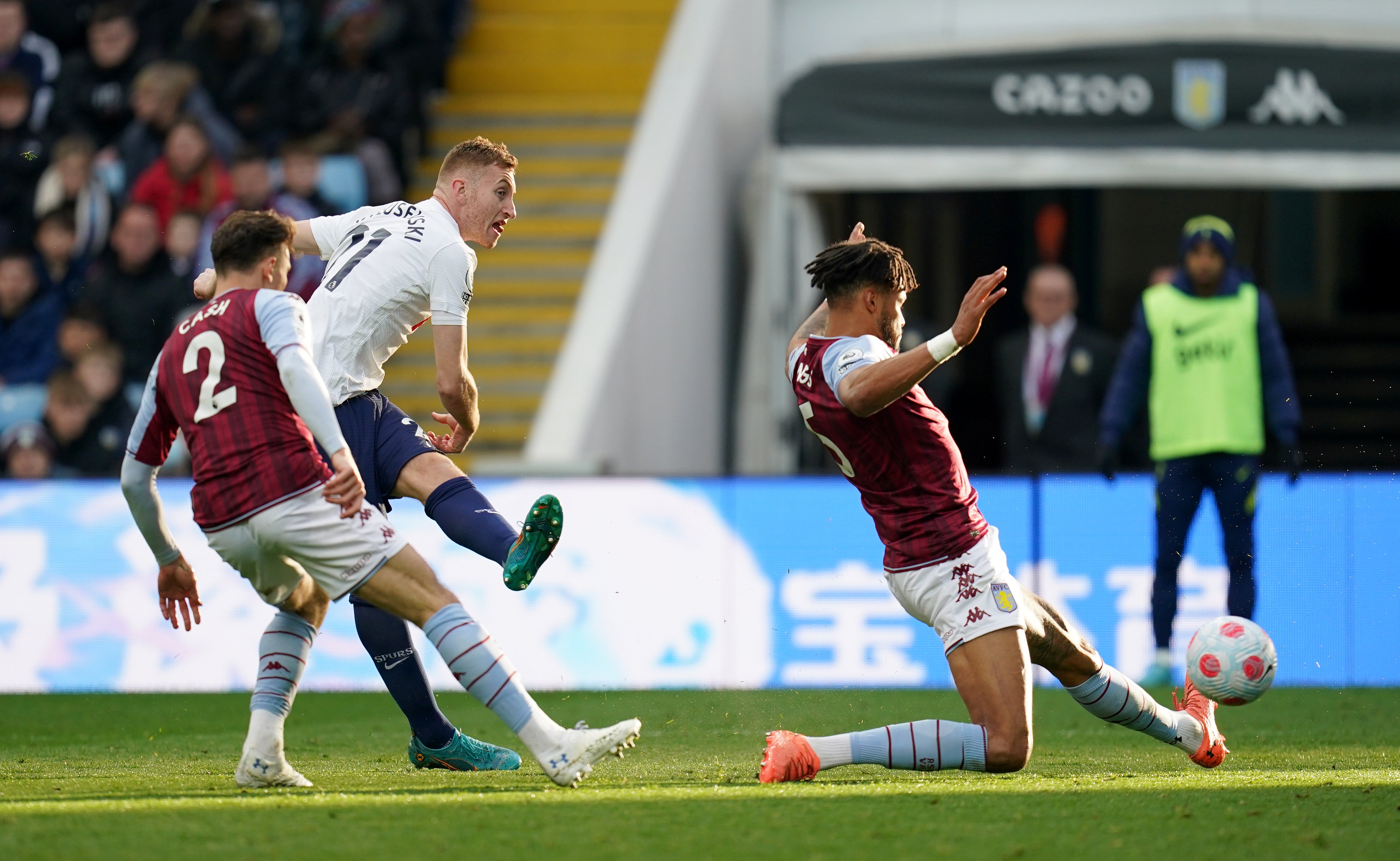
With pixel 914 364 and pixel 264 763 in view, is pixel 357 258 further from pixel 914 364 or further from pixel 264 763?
pixel 914 364

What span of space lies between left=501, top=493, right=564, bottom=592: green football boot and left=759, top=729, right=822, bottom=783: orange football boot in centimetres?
89

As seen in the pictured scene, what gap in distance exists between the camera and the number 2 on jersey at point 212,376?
4.80 metres

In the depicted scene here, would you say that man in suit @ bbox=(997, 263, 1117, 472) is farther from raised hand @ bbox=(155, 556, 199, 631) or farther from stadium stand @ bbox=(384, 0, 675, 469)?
raised hand @ bbox=(155, 556, 199, 631)

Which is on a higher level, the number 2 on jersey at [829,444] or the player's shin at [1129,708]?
the number 2 on jersey at [829,444]

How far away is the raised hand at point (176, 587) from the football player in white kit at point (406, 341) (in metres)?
0.52

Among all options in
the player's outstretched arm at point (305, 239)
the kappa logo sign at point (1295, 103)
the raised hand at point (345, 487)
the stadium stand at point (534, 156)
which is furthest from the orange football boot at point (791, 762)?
the kappa logo sign at point (1295, 103)

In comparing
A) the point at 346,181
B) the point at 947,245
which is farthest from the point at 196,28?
the point at 947,245

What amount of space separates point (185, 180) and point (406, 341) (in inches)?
258

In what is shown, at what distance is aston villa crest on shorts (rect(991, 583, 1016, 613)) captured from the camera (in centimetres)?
494

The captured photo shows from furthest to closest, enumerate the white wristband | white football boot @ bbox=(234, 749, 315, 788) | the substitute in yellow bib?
the substitute in yellow bib
white football boot @ bbox=(234, 749, 315, 788)
the white wristband

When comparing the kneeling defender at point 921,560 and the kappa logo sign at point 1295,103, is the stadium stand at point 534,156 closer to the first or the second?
the kappa logo sign at point 1295,103

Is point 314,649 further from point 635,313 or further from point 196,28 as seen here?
point 196,28

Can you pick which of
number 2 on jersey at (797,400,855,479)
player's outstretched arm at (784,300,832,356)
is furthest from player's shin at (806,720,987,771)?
player's outstretched arm at (784,300,832,356)

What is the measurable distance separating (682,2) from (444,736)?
10.0 meters
